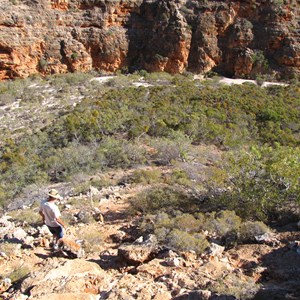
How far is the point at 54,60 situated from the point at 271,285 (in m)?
23.6

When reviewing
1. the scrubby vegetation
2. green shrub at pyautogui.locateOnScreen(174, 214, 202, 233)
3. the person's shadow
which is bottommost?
the scrubby vegetation

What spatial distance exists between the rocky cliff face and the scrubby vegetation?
3257 mm

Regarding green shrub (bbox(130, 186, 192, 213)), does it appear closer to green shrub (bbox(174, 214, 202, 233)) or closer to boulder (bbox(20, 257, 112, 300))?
green shrub (bbox(174, 214, 202, 233))

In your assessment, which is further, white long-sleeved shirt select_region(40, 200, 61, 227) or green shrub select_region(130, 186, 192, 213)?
green shrub select_region(130, 186, 192, 213)

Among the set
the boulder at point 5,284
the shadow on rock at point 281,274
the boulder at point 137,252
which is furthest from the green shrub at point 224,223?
the boulder at point 5,284

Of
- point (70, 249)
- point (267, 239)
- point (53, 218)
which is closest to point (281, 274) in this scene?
point (267, 239)

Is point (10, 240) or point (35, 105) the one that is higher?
point (10, 240)

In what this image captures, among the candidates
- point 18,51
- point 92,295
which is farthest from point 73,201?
point 18,51

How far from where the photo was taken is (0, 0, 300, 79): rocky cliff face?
2362 cm

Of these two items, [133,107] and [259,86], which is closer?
[133,107]

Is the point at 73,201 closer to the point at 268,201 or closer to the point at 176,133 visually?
the point at 268,201

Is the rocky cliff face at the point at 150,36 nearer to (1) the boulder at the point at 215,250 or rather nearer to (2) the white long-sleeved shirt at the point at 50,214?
(2) the white long-sleeved shirt at the point at 50,214

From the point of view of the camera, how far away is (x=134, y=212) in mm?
6191

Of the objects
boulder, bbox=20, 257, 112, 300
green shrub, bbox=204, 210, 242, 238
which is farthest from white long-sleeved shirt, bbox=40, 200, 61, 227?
green shrub, bbox=204, 210, 242, 238
